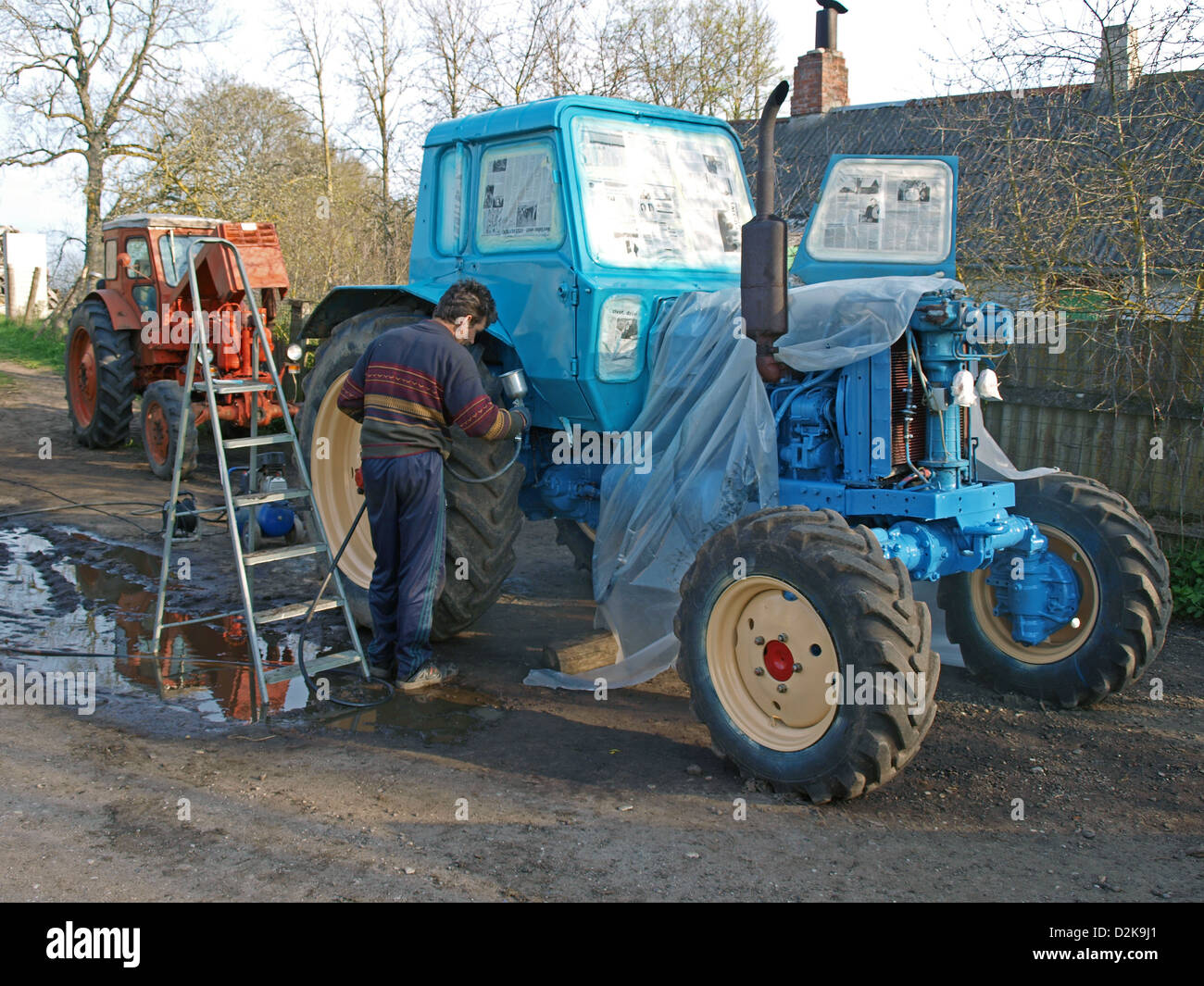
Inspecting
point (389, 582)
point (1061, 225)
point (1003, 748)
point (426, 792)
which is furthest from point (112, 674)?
point (1061, 225)

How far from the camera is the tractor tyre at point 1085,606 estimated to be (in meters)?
4.65

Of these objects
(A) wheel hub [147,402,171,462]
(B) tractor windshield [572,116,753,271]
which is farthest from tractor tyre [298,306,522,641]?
(A) wheel hub [147,402,171,462]

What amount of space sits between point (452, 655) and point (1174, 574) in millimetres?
4297

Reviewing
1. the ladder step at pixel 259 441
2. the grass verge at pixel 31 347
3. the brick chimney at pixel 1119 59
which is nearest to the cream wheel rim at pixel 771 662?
the ladder step at pixel 259 441

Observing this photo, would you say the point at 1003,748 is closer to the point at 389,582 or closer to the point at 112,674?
the point at 389,582

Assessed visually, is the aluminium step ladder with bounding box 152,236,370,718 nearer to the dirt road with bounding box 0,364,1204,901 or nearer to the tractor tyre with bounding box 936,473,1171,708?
the dirt road with bounding box 0,364,1204,901

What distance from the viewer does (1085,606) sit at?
4.80m

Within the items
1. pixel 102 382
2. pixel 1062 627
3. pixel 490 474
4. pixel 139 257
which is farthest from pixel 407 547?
pixel 139 257

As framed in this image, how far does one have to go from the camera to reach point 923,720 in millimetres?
3729

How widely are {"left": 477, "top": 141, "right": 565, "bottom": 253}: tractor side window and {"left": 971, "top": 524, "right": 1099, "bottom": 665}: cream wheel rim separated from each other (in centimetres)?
260

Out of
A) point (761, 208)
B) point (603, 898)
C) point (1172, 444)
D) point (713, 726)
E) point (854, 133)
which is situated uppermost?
point (854, 133)

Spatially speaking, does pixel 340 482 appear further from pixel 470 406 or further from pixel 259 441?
pixel 470 406

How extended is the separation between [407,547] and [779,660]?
6.20 ft

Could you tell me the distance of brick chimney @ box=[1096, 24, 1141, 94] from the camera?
7016 millimetres
